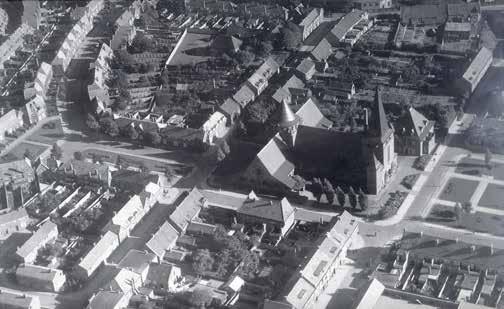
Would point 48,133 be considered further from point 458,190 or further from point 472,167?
point 472,167

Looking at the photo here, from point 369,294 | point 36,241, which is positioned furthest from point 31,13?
point 369,294

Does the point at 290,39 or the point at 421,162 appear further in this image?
the point at 290,39

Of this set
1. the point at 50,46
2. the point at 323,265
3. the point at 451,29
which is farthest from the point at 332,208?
the point at 50,46

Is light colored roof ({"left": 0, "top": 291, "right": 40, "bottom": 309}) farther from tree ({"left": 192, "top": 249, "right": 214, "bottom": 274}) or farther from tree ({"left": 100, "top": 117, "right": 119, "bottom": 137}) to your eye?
tree ({"left": 100, "top": 117, "right": 119, "bottom": 137})

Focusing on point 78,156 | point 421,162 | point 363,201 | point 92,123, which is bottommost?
point 78,156

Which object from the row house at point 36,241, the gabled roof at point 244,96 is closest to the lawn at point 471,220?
the gabled roof at point 244,96

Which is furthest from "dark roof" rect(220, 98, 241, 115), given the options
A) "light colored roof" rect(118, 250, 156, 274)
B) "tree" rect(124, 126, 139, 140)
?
"light colored roof" rect(118, 250, 156, 274)

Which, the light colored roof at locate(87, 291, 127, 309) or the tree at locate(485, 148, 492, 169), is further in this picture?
the tree at locate(485, 148, 492, 169)

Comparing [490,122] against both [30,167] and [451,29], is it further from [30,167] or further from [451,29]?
A: [30,167]
